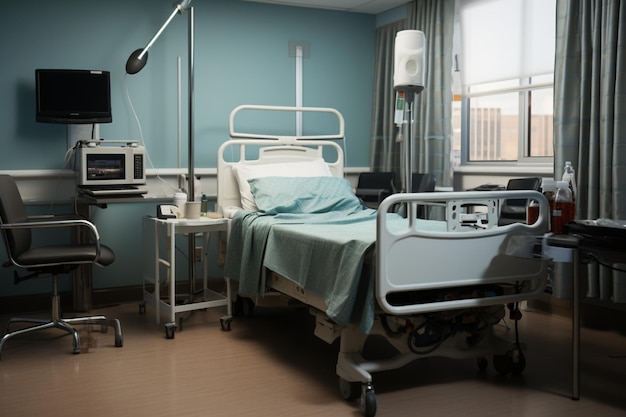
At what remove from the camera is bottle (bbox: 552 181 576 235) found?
267 cm

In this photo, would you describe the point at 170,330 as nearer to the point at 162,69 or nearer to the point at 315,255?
the point at 315,255

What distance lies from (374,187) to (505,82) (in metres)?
1.17

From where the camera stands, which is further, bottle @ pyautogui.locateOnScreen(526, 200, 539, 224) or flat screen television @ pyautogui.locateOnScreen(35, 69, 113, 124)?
flat screen television @ pyautogui.locateOnScreen(35, 69, 113, 124)

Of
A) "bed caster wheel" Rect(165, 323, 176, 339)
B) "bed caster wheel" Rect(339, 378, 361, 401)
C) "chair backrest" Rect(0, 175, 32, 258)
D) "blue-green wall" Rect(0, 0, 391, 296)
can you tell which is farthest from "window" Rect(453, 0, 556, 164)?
"chair backrest" Rect(0, 175, 32, 258)

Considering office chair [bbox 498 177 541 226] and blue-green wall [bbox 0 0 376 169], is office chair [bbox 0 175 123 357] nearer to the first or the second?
blue-green wall [bbox 0 0 376 169]

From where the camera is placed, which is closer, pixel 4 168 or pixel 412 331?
pixel 412 331

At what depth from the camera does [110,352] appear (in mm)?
3359

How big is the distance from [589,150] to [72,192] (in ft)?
10.4

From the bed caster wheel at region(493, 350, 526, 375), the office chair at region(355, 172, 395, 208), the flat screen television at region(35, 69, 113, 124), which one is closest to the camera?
the bed caster wheel at region(493, 350, 526, 375)

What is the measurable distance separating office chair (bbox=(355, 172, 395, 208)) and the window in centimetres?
53

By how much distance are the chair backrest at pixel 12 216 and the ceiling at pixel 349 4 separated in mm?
2342

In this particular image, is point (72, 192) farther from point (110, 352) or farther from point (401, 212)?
point (401, 212)

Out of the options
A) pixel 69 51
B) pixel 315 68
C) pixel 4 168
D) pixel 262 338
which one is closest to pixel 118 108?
pixel 69 51

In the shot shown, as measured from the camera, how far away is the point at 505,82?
453 centimetres
